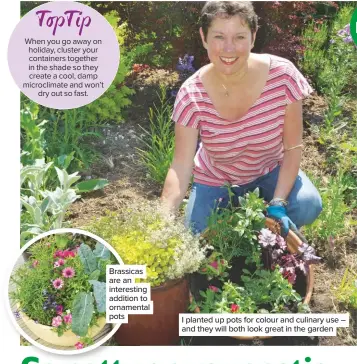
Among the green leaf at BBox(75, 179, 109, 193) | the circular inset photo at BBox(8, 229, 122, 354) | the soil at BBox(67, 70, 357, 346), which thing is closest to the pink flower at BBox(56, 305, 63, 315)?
the circular inset photo at BBox(8, 229, 122, 354)

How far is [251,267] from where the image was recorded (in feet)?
8.63

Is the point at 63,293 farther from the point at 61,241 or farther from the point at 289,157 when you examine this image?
the point at 289,157

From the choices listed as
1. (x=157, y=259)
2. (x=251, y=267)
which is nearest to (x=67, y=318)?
(x=157, y=259)

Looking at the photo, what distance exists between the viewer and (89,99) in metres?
2.42

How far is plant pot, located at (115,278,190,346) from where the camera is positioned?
241 centimetres

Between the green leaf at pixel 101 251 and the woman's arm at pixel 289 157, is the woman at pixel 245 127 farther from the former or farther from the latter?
the green leaf at pixel 101 251

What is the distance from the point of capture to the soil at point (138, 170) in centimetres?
269

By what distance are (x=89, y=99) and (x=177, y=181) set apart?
439 mm

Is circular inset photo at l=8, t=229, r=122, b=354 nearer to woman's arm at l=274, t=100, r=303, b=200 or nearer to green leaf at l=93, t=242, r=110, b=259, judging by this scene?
green leaf at l=93, t=242, r=110, b=259

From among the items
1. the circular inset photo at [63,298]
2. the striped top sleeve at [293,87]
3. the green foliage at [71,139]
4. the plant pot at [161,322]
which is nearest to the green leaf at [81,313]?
the circular inset photo at [63,298]

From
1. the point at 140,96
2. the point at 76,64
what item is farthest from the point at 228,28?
the point at 140,96

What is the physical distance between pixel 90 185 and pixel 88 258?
39 centimetres

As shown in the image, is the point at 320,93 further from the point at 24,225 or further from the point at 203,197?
the point at 24,225
